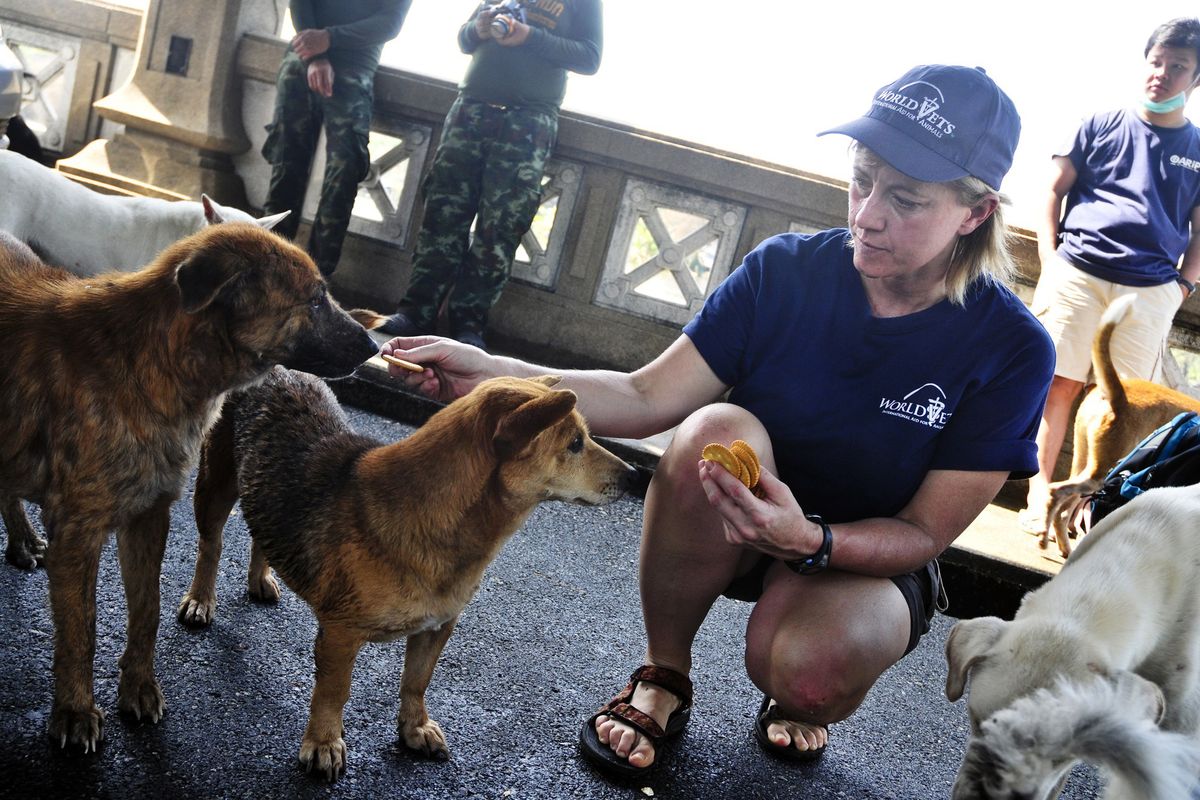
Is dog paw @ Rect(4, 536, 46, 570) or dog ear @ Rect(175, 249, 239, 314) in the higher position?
dog ear @ Rect(175, 249, 239, 314)

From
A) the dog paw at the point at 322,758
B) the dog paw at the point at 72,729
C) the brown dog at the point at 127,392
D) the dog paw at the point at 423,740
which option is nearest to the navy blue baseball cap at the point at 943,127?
the brown dog at the point at 127,392

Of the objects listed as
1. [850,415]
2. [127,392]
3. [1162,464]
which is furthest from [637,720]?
[1162,464]

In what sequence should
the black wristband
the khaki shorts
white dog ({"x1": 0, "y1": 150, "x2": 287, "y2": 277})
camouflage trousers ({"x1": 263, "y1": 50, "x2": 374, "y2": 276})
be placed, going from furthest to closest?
camouflage trousers ({"x1": 263, "y1": 50, "x2": 374, "y2": 276}) → the khaki shorts → white dog ({"x1": 0, "y1": 150, "x2": 287, "y2": 277}) → the black wristband

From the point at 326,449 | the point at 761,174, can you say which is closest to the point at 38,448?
the point at 326,449

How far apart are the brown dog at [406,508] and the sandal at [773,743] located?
0.97 metres

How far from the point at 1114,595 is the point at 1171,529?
40cm

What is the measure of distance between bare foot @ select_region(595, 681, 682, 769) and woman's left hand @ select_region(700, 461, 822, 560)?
626 mm

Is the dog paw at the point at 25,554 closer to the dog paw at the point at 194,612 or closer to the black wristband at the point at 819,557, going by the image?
the dog paw at the point at 194,612

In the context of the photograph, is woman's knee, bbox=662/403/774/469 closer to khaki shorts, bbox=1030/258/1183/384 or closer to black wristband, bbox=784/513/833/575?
black wristband, bbox=784/513/833/575

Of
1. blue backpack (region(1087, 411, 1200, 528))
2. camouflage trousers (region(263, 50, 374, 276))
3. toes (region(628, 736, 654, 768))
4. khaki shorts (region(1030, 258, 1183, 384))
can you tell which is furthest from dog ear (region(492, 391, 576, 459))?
camouflage trousers (region(263, 50, 374, 276))

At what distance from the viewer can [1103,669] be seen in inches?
90.2

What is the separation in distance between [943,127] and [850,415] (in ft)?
2.63

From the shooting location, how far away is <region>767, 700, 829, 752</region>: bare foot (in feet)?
9.93

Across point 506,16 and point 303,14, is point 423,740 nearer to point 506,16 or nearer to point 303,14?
point 506,16
